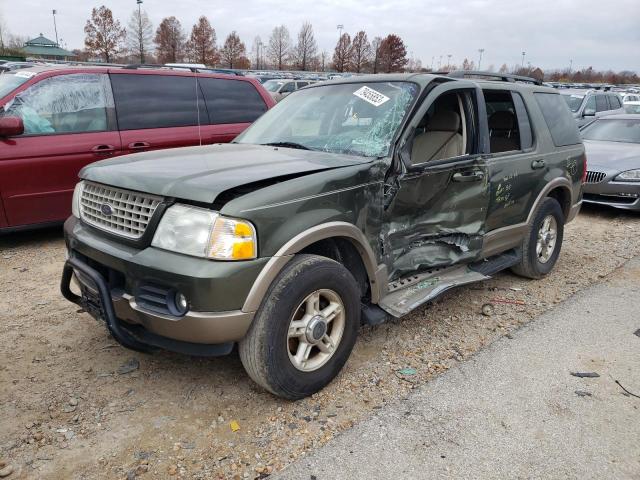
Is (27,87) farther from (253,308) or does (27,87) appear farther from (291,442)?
(291,442)

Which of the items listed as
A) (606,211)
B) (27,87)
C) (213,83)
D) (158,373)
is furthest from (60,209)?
(606,211)

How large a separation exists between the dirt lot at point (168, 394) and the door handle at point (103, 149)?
1556 millimetres

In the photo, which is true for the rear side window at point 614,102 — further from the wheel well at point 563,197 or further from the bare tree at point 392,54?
the bare tree at point 392,54

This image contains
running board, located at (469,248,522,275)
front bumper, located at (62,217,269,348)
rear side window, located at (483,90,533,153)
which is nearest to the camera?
front bumper, located at (62,217,269,348)

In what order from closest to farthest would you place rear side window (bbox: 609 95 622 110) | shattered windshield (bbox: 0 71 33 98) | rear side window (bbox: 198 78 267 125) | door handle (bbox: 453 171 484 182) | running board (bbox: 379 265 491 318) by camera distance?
running board (bbox: 379 265 491 318)
door handle (bbox: 453 171 484 182)
shattered windshield (bbox: 0 71 33 98)
rear side window (bbox: 198 78 267 125)
rear side window (bbox: 609 95 622 110)

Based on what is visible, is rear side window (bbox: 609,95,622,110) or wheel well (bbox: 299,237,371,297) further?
rear side window (bbox: 609,95,622,110)

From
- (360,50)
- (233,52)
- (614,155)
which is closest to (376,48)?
(360,50)

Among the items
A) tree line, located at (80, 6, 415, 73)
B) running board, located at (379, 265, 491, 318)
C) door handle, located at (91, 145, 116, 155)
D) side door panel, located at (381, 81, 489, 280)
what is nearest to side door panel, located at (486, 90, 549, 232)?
side door panel, located at (381, 81, 489, 280)

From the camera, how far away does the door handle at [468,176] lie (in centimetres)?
383

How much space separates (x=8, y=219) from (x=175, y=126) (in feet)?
6.84

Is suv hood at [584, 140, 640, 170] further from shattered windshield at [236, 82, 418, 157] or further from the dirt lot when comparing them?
shattered windshield at [236, 82, 418, 157]

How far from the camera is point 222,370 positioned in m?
3.32

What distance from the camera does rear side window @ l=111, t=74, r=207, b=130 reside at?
5.81 metres

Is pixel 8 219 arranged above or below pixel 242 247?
below
